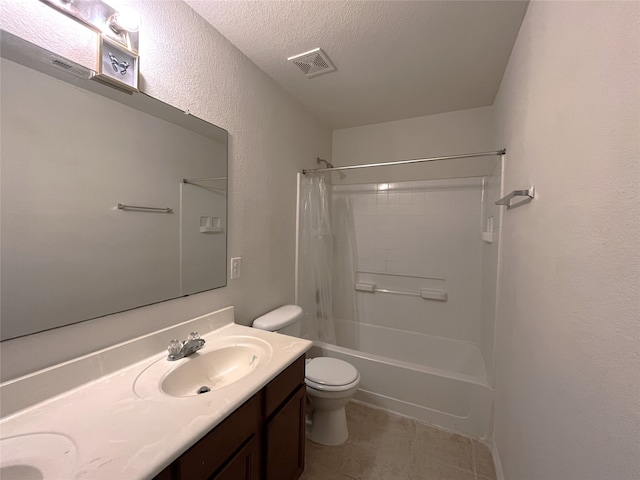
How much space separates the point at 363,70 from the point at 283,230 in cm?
127

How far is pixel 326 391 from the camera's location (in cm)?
153

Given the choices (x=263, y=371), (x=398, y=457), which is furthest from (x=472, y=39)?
(x=398, y=457)

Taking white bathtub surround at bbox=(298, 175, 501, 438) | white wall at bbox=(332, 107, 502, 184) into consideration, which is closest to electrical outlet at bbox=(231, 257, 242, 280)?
white bathtub surround at bbox=(298, 175, 501, 438)

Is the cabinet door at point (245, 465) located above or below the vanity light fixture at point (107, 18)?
below

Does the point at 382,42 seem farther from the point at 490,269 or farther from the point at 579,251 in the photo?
the point at 490,269

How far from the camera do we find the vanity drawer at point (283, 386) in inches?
39.2

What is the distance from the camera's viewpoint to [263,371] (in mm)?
975

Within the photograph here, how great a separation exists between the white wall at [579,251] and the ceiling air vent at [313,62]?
1.04 metres

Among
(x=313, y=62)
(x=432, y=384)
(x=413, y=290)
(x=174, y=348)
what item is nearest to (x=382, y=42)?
(x=313, y=62)

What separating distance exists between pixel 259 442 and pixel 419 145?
8.51ft

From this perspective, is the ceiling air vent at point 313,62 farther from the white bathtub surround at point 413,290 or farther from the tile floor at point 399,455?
the tile floor at point 399,455

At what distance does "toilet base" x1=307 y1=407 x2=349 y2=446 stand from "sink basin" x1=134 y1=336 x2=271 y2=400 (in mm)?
812

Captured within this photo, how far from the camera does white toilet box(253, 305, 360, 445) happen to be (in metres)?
1.54

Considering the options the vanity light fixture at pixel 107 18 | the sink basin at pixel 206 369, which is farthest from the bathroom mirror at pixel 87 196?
the sink basin at pixel 206 369
